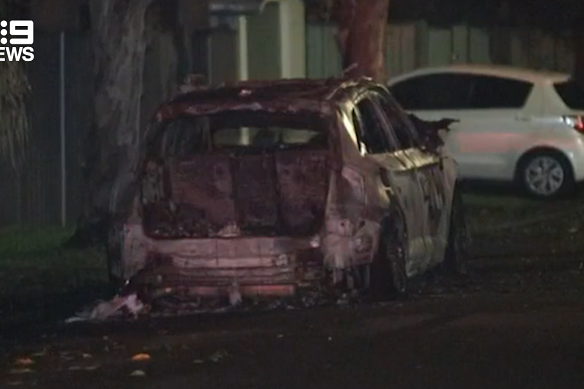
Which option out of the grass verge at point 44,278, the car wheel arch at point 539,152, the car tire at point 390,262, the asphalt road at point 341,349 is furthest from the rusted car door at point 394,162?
the car wheel arch at point 539,152

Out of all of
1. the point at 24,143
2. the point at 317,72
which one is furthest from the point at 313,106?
the point at 317,72

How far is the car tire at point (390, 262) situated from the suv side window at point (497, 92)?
29.3ft

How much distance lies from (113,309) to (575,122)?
9.83 meters

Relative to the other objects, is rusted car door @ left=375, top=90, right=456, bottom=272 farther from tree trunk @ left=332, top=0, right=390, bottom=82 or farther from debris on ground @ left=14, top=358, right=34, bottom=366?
tree trunk @ left=332, top=0, right=390, bottom=82

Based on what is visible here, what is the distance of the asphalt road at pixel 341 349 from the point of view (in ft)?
29.7

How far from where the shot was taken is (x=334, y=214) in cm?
1159

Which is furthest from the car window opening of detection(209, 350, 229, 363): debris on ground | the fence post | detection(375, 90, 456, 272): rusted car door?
the fence post

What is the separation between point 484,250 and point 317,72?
9.30m

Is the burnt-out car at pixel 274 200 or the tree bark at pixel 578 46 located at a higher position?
the tree bark at pixel 578 46

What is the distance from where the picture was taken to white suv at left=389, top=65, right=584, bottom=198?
2041 centimetres

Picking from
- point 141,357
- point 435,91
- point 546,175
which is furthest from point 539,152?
point 141,357

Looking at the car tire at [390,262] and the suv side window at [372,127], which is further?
the suv side window at [372,127]

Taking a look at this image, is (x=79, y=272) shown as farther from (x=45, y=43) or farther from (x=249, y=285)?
(x=45, y=43)

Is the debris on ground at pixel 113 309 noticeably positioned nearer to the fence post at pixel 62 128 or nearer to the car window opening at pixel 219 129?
the car window opening at pixel 219 129
